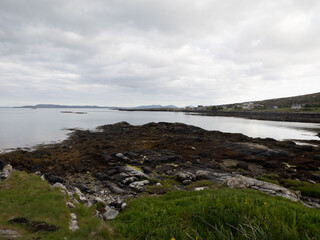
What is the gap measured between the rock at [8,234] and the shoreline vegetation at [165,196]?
168 millimetres

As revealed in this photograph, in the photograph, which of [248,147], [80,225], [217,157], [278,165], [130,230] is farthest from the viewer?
[248,147]

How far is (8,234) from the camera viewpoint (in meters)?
6.22

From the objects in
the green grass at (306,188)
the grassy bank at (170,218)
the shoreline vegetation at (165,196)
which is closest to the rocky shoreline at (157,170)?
the shoreline vegetation at (165,196)

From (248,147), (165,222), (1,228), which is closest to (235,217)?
(165,222)

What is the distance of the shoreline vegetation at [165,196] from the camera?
6.23m

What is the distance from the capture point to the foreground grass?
Answer: 6.60 m

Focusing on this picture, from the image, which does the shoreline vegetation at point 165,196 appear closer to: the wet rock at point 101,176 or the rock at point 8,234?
the wet rock at point 101,176

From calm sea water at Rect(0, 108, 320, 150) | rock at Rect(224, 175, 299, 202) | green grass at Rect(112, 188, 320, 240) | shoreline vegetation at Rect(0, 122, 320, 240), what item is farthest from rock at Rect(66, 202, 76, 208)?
calm sea water at Rect(0, 108, 320, 150)

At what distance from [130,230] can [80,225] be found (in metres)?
2.64

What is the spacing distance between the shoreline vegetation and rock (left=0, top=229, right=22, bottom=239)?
0.17 metres

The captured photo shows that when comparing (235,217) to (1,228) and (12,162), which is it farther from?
(12,162)

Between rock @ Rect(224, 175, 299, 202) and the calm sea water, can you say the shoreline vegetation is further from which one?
the calm sea water

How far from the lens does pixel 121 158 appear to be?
26.2 m

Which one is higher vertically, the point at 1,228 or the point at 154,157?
the point at 1,228
